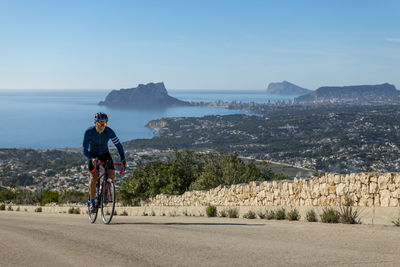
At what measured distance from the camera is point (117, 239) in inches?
241

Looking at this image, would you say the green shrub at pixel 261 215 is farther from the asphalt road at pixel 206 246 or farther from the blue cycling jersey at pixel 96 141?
the blue cycling jersey at pixel 96 141

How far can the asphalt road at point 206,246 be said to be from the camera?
461cm

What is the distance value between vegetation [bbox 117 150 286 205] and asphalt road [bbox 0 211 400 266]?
441 inches

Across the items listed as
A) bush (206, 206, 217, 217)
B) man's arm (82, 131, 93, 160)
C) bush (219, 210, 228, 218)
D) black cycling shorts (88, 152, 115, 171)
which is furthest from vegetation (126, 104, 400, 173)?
man's arm (82, 131, 93, 160)

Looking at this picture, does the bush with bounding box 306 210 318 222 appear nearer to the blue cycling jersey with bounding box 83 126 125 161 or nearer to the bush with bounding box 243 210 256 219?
the bush with bounding box 243 210 256 219

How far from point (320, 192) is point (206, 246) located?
5.77m

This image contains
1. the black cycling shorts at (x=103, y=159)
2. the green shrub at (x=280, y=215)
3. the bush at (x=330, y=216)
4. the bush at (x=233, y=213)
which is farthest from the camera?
the bush at (x=233, y=213)

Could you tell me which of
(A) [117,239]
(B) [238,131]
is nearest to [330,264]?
(A) [117,239]

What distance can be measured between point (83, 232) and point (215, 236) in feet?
7.34

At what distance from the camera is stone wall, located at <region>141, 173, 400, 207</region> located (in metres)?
8.84

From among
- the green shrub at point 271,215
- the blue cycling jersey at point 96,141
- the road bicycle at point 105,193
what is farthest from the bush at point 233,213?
the blue cycling jersey at point 96,141

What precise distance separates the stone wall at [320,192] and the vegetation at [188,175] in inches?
132

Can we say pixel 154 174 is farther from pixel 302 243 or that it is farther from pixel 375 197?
pixel 302 243

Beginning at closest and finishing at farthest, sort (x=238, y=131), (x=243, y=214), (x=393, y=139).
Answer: (x=243, y=214), (x=393, y=139), (x=238, y=131)
